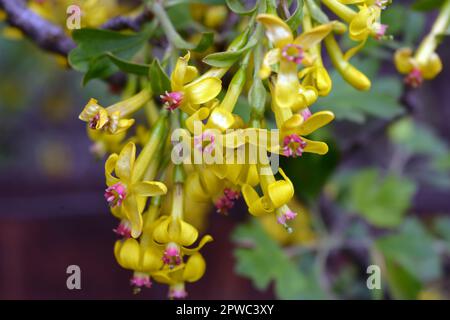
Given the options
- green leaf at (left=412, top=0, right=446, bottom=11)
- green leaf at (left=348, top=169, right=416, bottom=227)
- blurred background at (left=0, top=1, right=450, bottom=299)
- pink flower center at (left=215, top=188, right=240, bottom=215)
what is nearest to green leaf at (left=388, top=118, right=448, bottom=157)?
blurred background at (left=0, top=1, right=450, bottom=299)

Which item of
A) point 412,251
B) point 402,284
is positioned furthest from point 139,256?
point 412,251

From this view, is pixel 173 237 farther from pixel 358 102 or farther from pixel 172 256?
pixel 358 102

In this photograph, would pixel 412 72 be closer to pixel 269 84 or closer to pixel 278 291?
pixel 269 84

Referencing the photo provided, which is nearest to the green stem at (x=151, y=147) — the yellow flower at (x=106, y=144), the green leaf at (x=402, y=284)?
the yellow flower at (x=106, y=144)

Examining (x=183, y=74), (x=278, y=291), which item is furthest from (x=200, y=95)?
(x=278, y=291)

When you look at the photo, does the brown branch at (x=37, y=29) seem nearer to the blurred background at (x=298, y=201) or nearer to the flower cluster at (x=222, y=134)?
the blurred background at (x=298, y=201)
